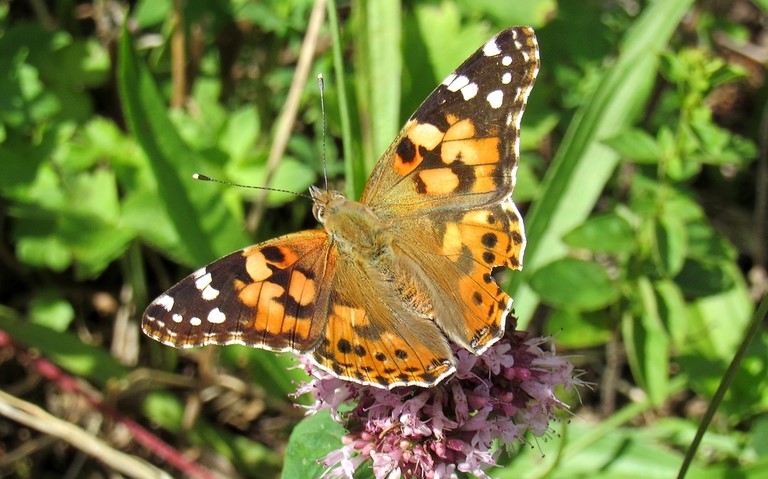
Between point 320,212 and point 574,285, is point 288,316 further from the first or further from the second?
point 574,285

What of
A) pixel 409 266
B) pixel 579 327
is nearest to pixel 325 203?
pixel 409 266

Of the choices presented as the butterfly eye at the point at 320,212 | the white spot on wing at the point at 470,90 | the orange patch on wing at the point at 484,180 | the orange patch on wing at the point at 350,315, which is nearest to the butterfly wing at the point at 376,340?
the orange patch on wing at the point at 350,315

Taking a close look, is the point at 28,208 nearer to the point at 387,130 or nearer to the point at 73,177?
the point at 73,177

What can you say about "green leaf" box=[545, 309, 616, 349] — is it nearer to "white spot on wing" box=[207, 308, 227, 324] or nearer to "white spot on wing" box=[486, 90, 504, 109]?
"white spot on wing" box=[486, 90, 504, 109]

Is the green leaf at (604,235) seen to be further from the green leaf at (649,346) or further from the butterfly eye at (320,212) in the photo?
the butterfly eye at (320,212)

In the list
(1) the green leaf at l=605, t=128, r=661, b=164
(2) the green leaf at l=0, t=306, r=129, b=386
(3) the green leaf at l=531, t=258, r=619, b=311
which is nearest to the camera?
(1) the green leaf at l=605, t=128, r=661, b=164

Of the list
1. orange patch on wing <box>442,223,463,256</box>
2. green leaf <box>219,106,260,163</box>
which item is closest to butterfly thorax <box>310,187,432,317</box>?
orange patch on wing <box>442,223,463,256</box>
